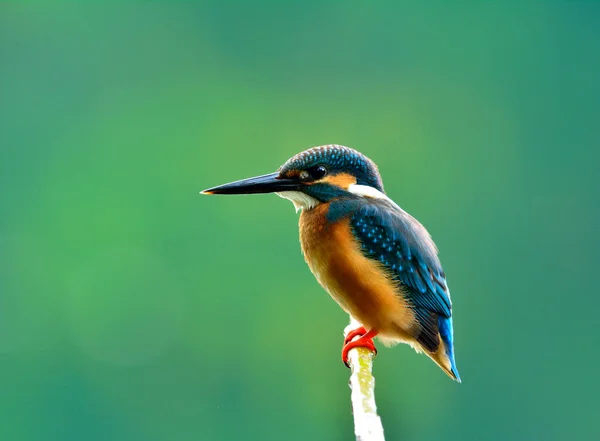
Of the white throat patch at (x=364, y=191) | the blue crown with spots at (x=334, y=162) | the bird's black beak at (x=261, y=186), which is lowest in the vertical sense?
the white throat patch at (x=364, y=191)

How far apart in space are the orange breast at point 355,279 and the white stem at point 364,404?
10.2 inches

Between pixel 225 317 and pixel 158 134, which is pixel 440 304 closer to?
pixel 225 317

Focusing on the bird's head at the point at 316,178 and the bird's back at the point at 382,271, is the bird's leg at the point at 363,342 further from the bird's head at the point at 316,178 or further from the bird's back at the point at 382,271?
the bird's head at the point at 316,178

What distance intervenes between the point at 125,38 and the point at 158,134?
315 centimetres

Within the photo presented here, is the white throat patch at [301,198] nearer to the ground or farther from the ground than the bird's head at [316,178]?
nearer to the ground

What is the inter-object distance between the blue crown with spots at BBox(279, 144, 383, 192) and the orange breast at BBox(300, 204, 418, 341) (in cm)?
11

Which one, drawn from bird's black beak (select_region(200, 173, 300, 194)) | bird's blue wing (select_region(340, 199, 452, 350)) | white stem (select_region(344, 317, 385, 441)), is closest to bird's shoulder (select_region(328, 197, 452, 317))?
bird's blue wing (select_region(340, 199, 452, 350))

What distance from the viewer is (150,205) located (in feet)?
27.7

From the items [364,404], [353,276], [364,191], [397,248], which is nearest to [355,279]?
[353,276]

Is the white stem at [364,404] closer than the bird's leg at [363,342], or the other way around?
the white stem at [364,404]

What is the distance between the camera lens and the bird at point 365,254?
91.8 inches

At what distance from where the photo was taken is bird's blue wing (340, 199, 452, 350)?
233 cm

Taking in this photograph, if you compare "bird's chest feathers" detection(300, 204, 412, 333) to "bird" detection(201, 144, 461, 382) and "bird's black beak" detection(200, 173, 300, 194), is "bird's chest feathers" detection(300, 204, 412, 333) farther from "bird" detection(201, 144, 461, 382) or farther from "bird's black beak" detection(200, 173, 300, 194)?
"bird's black beak" detection(200, 173, 300, 194)

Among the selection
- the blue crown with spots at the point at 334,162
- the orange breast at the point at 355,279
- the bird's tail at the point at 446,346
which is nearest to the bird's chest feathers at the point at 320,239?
the orange breast at the point at 355,279
